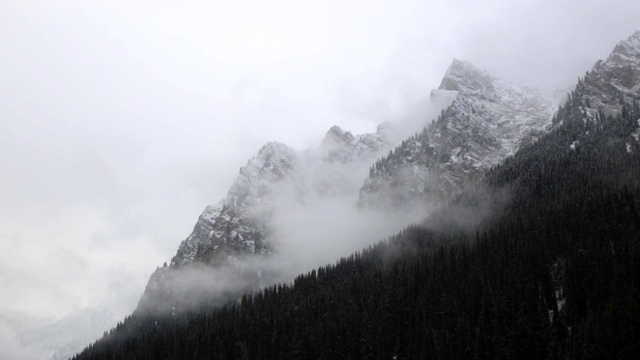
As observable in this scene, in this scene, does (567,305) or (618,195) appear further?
(618,195)

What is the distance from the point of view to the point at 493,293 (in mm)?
102312

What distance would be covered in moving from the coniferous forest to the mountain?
287mm

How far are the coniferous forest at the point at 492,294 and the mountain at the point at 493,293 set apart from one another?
0.29 meters

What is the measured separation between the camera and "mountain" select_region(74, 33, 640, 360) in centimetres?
8743

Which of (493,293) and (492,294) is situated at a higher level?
(493,293)

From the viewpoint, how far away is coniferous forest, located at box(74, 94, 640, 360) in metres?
87.3

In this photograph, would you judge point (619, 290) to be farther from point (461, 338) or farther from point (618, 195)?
point (618, 195)

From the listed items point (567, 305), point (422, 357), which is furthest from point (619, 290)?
point (422, 357)

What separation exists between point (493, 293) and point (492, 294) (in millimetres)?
302

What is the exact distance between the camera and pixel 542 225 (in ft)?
410

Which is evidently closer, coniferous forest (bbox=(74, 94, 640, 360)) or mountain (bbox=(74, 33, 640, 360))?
coniferous forest (bbox=(74, 94, 640, 360))

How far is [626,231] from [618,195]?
21.6 m

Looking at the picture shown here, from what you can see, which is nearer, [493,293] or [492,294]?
[492,294]

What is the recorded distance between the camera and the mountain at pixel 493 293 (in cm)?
8743
